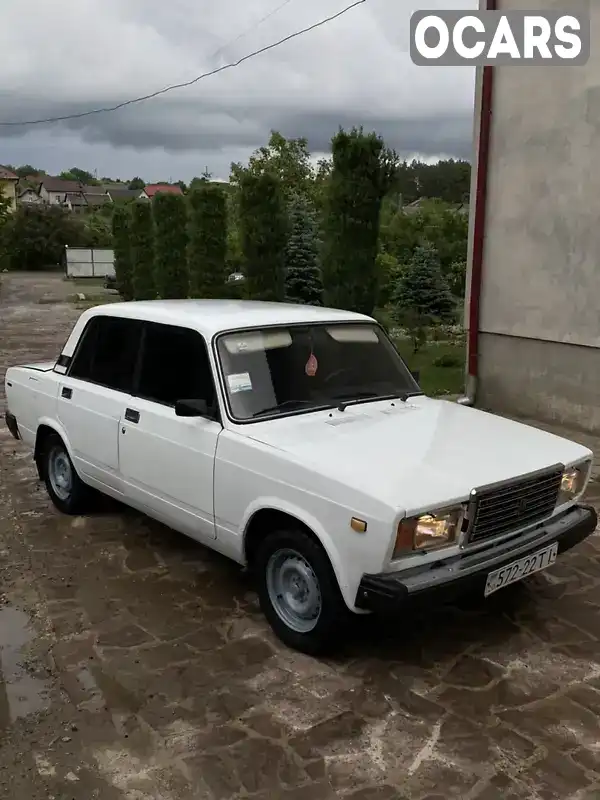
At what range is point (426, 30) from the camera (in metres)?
8.47

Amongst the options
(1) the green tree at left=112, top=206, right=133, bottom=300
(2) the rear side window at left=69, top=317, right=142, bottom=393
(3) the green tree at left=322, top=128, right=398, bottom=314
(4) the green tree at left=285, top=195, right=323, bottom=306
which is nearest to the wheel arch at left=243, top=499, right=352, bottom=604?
(2) the rear side window at left=69, top=317, right=142, bottom=393

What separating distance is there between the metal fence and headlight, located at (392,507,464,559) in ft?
172

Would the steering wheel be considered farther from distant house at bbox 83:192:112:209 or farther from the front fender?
distant house at bbox 83:192:112:209

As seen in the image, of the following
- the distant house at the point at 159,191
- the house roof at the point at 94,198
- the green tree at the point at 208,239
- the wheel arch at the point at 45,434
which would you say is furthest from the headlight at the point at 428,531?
the house roof at the point at 94,198

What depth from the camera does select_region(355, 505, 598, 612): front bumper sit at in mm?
3338

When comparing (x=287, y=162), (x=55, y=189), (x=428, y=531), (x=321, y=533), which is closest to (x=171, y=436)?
(x=321, y=533)

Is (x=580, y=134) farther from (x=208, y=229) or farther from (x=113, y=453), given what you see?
(x=208, y=229)

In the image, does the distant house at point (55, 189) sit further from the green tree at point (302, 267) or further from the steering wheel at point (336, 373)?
the steering wheel at point (336, 373)

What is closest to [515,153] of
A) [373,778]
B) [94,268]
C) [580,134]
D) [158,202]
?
[580,134]

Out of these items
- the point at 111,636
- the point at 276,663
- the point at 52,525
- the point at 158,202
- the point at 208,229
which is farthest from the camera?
the point at 158,202

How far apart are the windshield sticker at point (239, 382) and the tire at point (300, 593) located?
0.89 metres

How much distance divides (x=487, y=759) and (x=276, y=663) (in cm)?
118

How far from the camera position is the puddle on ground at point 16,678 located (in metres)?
3.56

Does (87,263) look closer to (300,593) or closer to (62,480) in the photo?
(62,480)
